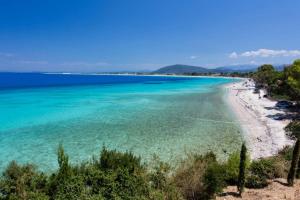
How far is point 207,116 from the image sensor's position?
41750mm

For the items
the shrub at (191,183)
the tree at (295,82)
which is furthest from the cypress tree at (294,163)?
the tree at (295,82)

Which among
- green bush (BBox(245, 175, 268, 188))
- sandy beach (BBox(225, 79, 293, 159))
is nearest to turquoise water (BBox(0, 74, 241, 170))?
sandy beach (BBox(225, 79, 293, 159))

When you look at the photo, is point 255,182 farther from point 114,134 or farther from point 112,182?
point 114,134

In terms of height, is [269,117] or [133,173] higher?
[133,173]

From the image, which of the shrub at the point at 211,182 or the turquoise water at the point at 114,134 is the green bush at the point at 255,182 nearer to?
the shrub at the point at 211,182

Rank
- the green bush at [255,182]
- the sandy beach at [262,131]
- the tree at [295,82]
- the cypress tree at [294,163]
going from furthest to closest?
the tree at [295,82] < the sandy beach at [262,131] < the green bush at [255,182] < the cypress tree at [294,163]

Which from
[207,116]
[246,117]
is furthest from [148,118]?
[246,117]

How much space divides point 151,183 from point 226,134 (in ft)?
67.7

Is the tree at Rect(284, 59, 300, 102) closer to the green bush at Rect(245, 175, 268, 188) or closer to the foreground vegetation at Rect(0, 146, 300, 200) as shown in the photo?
the green bush at Rect(245, 175, 268, 188)

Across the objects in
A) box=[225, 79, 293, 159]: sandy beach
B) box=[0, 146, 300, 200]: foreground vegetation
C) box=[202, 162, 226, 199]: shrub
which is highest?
box=[0, 146, 300, 200]: foreground vegetation

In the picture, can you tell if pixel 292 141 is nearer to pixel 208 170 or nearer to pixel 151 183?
pixel 208 170

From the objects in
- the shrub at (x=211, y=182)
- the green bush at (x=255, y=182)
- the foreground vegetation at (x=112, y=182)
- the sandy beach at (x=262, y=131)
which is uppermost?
the foreground vegetation at (x=112, y=182)

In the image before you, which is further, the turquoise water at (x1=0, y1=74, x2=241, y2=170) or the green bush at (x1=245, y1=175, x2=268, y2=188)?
the turquoise water at (x1=0, y1=74, x2=241, y2=170)

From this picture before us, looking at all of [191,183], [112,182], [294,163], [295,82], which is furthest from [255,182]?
[295,82]
